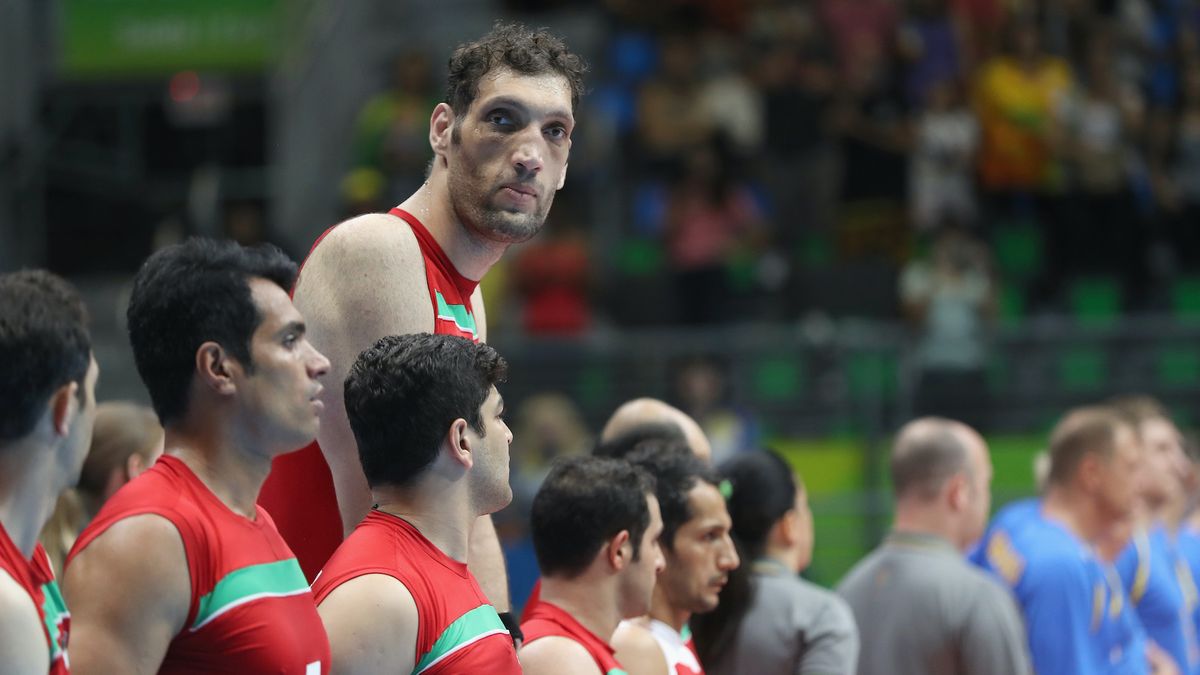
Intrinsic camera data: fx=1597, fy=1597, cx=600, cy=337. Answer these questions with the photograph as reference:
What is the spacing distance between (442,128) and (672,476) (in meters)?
1.43

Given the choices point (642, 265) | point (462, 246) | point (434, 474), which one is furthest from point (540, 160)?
point (642, 265)

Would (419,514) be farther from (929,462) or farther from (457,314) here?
(929,462)

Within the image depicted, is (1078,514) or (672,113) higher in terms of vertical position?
(672,113)

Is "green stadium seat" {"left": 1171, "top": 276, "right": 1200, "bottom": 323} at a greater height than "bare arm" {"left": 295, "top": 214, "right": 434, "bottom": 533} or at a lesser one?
lesser

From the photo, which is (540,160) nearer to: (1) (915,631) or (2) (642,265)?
(1) (915,631)

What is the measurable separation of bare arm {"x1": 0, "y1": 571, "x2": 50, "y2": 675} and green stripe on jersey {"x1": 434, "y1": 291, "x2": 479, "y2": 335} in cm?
136

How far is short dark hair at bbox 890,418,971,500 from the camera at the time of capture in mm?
6340

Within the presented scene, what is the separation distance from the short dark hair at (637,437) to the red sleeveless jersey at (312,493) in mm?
1309

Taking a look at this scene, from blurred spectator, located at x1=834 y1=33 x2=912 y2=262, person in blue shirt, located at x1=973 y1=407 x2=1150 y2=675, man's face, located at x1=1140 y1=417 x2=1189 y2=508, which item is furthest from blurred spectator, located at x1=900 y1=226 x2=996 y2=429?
person in blue shirt, located at x1=973 y1=407 x2=1150 y2=675

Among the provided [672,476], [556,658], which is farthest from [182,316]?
[672,476]

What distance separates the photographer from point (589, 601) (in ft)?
13.4

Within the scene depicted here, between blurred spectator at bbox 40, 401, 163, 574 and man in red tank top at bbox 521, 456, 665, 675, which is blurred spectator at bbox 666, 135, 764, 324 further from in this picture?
man in red tank top at bbox 521, 456, 665, 675

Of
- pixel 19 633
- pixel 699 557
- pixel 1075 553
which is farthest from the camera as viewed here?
pixel 1075 553

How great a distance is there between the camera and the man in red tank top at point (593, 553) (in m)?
4.05
